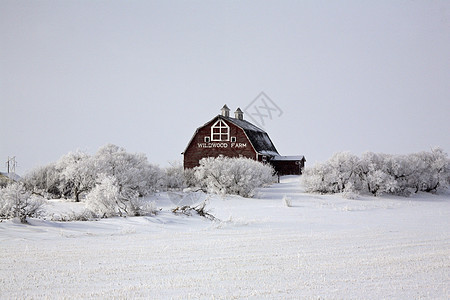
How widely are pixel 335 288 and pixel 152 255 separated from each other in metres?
4.62

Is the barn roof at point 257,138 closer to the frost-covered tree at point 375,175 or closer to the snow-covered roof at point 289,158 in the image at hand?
the snow-covered roof at point 289,158

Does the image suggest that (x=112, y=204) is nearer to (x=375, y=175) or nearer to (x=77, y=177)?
(x=77, y=177)

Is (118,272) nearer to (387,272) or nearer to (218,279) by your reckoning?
(218,279)

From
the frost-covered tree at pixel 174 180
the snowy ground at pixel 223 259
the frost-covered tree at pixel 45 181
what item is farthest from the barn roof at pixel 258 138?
the snowy ground at pixel 223 259

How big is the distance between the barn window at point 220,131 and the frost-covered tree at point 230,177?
11.2 metres

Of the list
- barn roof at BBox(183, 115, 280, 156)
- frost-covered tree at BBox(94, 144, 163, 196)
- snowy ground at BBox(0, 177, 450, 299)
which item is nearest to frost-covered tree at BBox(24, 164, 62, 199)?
frost-covered tree at BBox(94, 144, 163, 196)

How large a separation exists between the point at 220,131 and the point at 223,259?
121ft

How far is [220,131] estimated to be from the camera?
154 feet

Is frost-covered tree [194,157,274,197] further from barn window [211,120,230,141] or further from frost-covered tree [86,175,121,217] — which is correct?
frost-covered tree [86,175,121,217]

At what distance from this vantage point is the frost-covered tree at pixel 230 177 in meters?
32.4

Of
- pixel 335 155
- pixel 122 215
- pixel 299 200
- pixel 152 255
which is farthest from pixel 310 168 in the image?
pixel 152 255

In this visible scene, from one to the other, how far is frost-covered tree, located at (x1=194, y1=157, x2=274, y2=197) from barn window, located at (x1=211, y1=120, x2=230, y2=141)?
36.7 ft

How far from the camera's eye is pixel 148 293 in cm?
741

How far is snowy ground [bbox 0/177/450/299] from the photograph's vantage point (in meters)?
7.68
